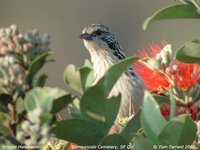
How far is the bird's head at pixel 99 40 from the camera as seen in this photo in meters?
6.76

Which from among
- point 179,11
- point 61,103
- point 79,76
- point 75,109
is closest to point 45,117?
point 61,103

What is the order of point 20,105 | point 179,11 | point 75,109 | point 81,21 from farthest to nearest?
point 81,21 → point 179,11 → point 75,109 → point 20,105

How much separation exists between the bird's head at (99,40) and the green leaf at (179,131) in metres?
4.40

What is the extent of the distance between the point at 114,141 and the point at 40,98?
1.11ft

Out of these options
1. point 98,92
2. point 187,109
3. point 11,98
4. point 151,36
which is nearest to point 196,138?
point 187,109

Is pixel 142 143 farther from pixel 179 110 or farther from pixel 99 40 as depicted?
pixel 99 40

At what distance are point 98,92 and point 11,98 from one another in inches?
9.4

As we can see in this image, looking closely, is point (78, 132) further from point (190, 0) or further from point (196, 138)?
point (190, 0)

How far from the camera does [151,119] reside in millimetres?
2250

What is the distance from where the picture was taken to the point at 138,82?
6.06 m

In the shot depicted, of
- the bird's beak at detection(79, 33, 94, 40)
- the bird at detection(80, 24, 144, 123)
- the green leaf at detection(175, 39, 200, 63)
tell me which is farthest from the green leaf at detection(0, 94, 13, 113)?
the bird's beak at detection(79, 33, 94, 40)

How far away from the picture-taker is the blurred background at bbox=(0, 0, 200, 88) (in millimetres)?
23241

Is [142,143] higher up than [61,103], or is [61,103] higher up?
[61,103]

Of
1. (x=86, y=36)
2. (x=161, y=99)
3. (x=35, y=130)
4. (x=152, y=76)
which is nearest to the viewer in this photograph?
(x=35, y=130)
